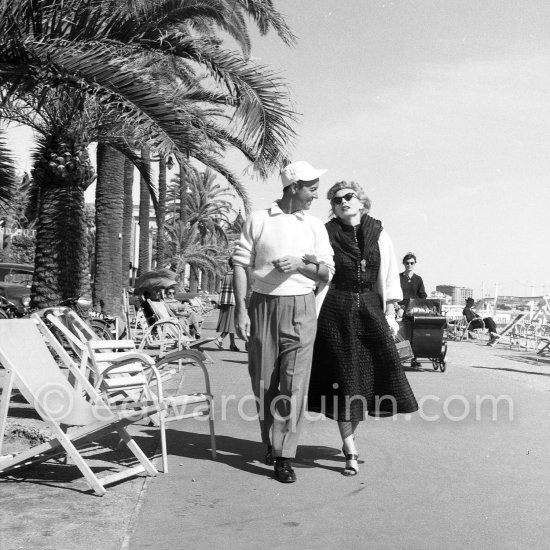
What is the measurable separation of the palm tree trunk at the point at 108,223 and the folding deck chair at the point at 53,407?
48.1ft

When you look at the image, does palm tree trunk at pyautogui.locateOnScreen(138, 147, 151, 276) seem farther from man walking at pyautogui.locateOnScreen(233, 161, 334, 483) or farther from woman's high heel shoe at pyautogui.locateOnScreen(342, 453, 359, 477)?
woman's high heel shoe at pyautogui.locateOnScreen(342, 453, 359, 477)

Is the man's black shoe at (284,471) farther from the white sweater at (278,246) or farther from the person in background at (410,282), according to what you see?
the person in background at (410,282)

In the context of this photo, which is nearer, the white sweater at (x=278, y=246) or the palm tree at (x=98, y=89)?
the white sweater at (x=278, y=246)

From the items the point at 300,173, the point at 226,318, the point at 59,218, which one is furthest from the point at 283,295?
the point at 226,318

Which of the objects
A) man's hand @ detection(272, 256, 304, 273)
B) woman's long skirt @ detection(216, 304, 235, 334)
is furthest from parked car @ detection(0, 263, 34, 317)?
man's hand @ detection(272, 256, 304, 273)

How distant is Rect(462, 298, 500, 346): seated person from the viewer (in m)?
23.9

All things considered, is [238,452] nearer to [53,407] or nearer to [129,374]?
[129,374]

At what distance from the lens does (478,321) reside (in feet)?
89.7

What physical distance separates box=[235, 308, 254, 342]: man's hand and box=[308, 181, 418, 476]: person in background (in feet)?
1.61

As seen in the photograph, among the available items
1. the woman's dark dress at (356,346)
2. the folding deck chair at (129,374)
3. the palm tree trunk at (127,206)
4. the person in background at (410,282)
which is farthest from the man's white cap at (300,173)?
the palm tree trunk at (127,206)

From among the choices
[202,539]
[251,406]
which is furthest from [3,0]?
[202,539]

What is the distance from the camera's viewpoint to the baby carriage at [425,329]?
13219mm

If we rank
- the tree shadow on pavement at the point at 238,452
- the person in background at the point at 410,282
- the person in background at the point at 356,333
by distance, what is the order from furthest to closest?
the person in background at the point at 410,282 < the tree shadow on pavement at the point at 238,452 < the person in background at the point at 356,333

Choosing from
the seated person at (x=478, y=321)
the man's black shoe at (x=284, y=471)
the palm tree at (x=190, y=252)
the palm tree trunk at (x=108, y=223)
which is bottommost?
the man's black shoe at (x=284, y=471)
